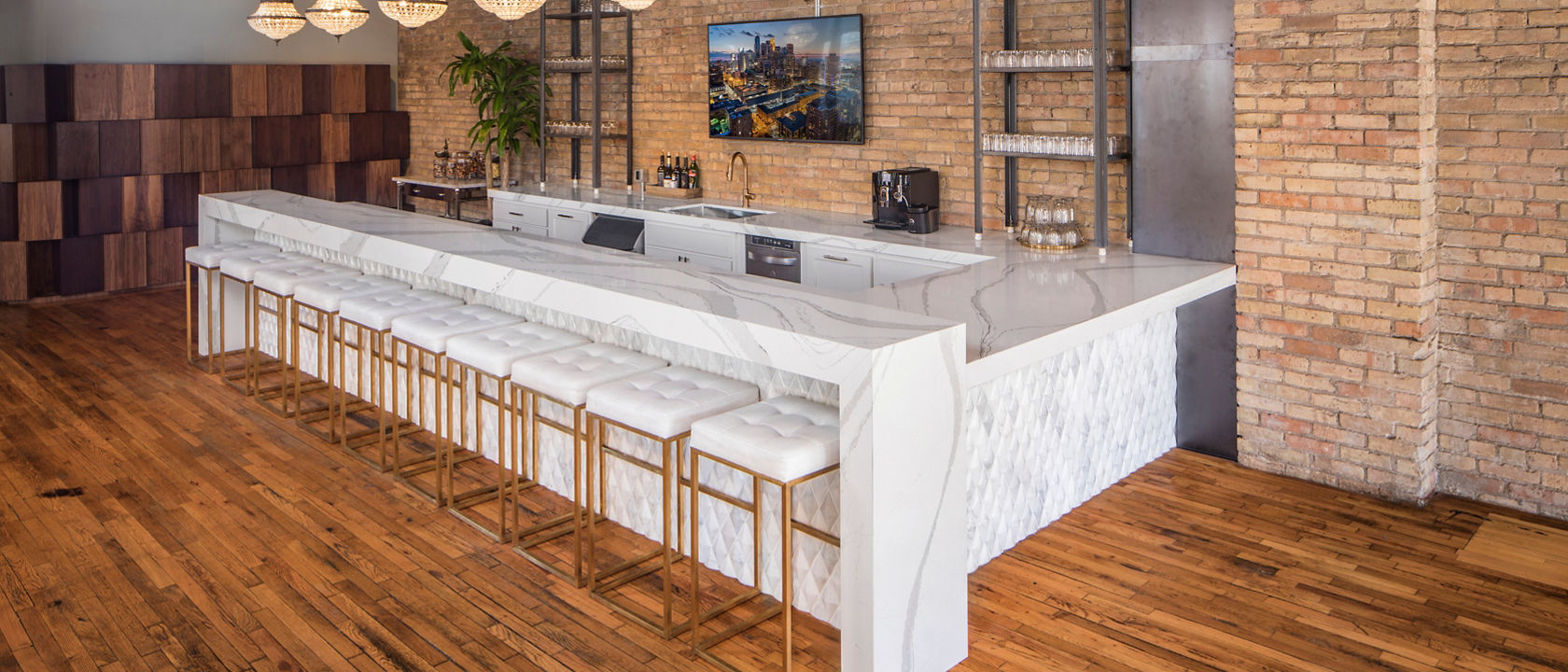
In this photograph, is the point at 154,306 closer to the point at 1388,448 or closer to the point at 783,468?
the point at 783,468

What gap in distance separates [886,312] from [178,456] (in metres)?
3.67

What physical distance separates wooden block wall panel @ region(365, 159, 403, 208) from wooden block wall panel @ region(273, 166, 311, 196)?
59cm

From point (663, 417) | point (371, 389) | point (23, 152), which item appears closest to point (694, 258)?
point (371, 389)

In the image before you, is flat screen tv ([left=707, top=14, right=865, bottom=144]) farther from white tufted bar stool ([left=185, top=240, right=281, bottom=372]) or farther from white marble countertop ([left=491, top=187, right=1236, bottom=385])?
white tufted bar stool ([left=185, top=240, right=281, bottom=372])

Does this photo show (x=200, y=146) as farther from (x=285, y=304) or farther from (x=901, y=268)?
(x=901, y=268)

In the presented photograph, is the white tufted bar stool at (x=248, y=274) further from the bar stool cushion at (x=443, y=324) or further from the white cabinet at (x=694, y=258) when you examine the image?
the white cabinet at (x=694, y=258)

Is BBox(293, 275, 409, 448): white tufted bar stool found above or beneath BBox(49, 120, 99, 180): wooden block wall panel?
beneath

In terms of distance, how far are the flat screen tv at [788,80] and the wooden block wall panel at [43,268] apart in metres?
5.44

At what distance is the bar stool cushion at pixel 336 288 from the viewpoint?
5.53 metres

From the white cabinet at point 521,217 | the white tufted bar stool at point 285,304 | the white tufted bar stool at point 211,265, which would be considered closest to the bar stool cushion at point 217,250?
the white tufted bar stool at point 211,265

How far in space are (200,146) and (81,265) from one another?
131cm

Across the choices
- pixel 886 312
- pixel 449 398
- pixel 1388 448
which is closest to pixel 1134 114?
pixel 1388 448

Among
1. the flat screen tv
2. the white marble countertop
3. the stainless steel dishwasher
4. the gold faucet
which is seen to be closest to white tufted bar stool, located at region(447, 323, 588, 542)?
the white marble countertop

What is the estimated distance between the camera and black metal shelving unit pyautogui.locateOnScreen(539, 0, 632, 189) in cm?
814
